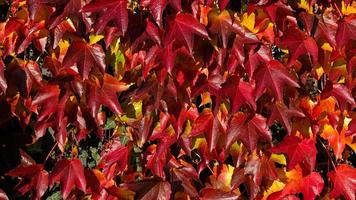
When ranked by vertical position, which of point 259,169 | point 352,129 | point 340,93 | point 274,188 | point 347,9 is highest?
point 347,9

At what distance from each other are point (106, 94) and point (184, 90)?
0.80ft

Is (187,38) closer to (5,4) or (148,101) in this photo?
(148,101)

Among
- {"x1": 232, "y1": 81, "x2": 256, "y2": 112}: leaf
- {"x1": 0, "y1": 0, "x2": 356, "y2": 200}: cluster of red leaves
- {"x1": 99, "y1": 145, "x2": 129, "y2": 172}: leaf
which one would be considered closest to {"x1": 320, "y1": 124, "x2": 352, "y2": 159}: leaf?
{"x1": 0, "y1": 0, "x2": 356, "y2": 200}: cluster of red leaves

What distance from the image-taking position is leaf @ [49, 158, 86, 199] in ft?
5.35

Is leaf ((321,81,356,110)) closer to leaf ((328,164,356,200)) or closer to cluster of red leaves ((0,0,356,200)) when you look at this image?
cluster of red leaves ((0,0,356,200))

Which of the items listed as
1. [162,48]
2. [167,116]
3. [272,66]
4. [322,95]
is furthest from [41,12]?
[322,95]

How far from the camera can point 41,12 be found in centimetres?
152

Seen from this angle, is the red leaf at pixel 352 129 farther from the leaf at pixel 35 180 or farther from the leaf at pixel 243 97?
the leaf at pixel 35 180

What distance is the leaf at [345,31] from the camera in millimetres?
1548

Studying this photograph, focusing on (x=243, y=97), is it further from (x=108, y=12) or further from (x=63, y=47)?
(x=63, y=47)

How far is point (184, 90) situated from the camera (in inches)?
62.6

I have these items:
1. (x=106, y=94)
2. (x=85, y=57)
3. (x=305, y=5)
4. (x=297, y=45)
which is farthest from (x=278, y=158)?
(x=85, y=57)

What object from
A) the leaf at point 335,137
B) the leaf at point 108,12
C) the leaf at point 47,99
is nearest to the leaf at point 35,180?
the leaf at point 47,99

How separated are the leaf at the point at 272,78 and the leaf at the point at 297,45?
0.04 m
